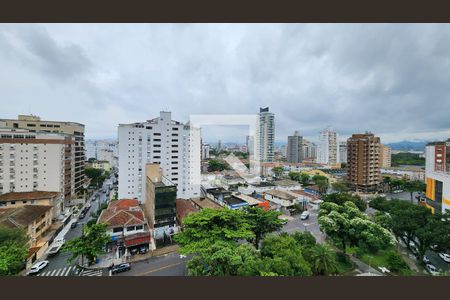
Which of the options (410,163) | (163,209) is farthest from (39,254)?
(410,163)

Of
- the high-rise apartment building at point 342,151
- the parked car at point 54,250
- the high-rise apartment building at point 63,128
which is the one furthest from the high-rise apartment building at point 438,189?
the high-rise apartment building at point 63,128

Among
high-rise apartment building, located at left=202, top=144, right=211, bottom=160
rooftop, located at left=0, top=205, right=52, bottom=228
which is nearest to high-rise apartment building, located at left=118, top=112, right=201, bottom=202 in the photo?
high-rise apartment building, located at left=202, top=144, right=211, bottom=160

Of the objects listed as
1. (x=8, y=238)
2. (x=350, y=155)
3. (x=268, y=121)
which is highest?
(x=268, y=121)

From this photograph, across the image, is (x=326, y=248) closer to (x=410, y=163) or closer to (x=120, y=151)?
(x=120, y=151)

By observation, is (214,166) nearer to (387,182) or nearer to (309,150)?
(387,182)

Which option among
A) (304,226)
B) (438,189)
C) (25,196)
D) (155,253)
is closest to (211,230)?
(155,253)

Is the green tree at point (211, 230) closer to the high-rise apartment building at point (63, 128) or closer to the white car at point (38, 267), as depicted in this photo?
the white car at point (38, 267)
